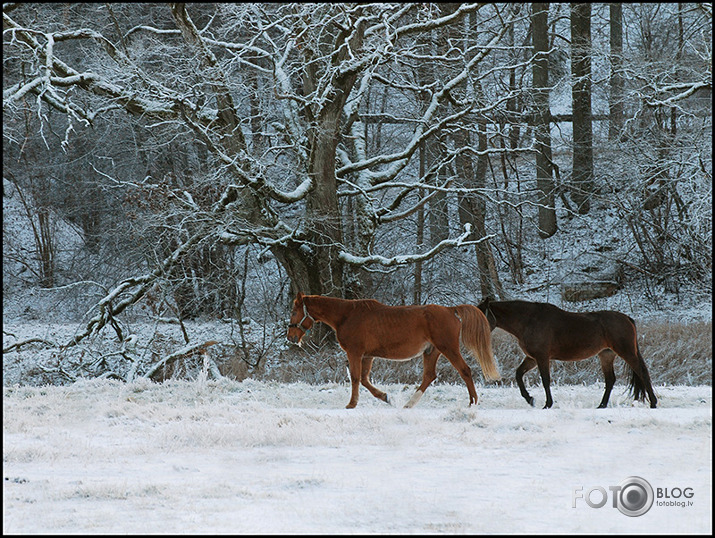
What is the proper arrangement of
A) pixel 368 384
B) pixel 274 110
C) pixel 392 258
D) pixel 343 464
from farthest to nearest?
1. pixel 274 110
2. pixel 392 258
3. pixel 368 384
4. pixel 343 464

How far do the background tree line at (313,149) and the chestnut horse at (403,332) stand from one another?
19.3ft

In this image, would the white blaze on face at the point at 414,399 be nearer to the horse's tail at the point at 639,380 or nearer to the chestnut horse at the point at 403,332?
the chestnut horse at the point at 403,332

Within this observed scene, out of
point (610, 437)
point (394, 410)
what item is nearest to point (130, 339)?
point (394, 410)

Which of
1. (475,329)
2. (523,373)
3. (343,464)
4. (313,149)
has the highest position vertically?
(313,149)

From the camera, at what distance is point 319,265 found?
16625mm

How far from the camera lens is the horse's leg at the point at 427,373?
8.57 m

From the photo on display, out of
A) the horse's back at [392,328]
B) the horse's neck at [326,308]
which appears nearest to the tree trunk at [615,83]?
the horse's back at [392,328]

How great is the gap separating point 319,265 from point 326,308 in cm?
782

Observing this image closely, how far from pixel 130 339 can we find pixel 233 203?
335cm

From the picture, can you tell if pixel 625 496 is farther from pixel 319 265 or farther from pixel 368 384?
pixel 319 265

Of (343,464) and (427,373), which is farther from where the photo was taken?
(427,373)

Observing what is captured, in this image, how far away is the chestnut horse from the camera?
8.59m

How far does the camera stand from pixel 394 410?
8.27 meters

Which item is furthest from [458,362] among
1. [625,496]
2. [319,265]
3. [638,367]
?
[319,265]
